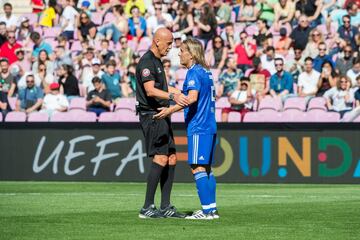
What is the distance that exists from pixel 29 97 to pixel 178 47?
12.1 ft

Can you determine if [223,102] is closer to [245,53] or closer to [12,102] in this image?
[245,53]

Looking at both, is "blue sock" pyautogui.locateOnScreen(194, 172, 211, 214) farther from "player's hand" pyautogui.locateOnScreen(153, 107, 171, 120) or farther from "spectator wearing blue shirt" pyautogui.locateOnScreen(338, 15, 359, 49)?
"spectator wearing blue shirt" pyautogui.locateOnScreen(338, 15, 359, 49)

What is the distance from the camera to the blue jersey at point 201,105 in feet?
38.1

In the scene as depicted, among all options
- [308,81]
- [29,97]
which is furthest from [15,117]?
[308,81]

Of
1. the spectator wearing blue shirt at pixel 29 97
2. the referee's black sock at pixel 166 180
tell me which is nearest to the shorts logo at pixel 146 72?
the referee's black sock at pixel 166 180

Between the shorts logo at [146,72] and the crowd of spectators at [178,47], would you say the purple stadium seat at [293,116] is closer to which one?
the crowd of spectators at [178,47]

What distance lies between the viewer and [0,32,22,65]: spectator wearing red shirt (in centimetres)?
2606

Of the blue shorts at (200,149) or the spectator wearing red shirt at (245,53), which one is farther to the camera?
the spectator wearing red shirt at (245,53)

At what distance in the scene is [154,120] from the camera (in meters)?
12.0

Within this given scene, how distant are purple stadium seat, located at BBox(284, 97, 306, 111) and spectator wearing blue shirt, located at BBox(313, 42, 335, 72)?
988mm

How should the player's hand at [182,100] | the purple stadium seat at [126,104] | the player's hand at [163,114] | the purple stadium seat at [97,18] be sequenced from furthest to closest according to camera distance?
the purple stadium seat at [97,18], the purple stadium seat at [126,104], the player's hand at [163,114], the player's hand at [182,100]

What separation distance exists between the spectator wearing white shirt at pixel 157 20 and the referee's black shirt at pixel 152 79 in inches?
527

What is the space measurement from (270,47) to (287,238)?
541 inches

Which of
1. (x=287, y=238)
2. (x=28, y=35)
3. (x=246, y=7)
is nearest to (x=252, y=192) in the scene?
(x=287, y=238)
